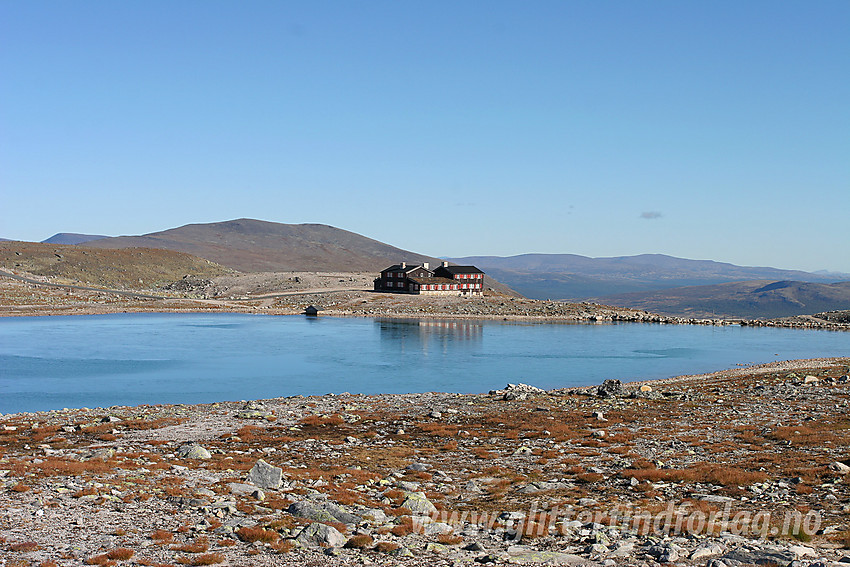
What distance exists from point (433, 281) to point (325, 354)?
73.3m

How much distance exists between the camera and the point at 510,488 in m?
20.6

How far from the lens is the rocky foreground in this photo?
1481 cm

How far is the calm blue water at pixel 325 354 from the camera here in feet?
175

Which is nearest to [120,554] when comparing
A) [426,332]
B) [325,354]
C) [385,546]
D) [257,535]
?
[257,535]

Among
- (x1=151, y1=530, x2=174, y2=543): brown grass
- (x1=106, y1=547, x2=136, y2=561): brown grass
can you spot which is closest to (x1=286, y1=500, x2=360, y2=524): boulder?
(x1=151, y1=530, x2=174, y2=543): brown grass

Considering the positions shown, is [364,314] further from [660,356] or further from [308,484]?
[308,484]

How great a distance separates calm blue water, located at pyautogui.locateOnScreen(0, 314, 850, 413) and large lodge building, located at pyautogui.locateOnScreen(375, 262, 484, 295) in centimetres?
2696

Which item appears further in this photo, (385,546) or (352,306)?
(352,306)

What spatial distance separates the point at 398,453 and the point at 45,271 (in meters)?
182

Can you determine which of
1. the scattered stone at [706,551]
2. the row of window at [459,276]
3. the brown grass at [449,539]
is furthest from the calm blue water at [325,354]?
the scattered stone at [706,551]

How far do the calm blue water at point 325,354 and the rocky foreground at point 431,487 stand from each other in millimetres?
18859

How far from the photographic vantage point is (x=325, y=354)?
248 ft

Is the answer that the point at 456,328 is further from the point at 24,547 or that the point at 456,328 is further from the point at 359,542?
the point at 24,547

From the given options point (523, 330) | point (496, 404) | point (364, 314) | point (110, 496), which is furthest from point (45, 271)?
point (110, 496)
